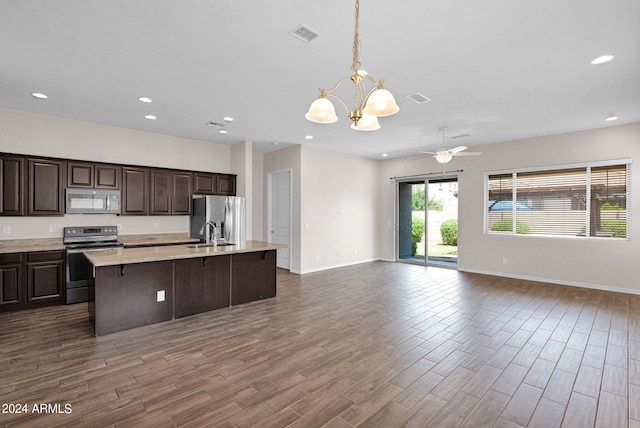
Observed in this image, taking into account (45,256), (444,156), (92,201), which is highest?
(444,156)

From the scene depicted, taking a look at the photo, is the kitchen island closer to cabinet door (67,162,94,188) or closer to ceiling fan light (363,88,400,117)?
cabinet door (67,162,94,188)

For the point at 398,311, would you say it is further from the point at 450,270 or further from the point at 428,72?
the point at 450,270

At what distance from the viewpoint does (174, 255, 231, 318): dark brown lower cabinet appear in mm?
3949

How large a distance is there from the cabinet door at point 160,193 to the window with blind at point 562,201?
268 inches

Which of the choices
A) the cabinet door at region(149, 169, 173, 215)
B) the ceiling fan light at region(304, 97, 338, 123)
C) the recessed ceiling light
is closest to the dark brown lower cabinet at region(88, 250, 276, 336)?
the cabinet door at region(149, 169, 173, 215)

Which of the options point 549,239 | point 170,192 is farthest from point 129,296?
point 549,239

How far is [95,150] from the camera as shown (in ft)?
17.1

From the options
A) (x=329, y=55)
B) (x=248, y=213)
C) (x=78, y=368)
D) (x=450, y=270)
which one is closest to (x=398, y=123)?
(x=329, y=55)

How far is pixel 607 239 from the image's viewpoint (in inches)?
212

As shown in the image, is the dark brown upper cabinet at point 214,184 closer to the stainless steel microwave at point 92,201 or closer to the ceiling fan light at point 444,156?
the stainless steel microwave at point 92,201

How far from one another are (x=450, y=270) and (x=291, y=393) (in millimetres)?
5952

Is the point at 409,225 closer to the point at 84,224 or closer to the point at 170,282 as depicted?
the point at 170,282

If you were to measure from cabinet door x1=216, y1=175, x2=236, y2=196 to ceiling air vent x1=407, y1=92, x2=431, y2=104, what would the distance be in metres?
4.17

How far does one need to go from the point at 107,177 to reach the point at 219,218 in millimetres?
1961
